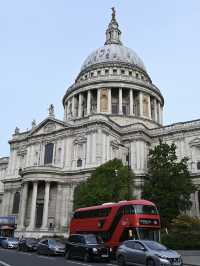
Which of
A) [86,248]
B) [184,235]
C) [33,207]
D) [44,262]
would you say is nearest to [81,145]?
[33,207]

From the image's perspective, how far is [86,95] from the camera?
259ft

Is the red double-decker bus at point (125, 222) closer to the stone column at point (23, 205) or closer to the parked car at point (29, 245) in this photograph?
the parked car at point (29, 245)

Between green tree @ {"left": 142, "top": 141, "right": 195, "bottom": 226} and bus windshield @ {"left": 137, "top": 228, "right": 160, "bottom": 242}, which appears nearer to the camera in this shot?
bus windshield @ {"left": 137, "top": 228, "right": 160, "bottom": 242}

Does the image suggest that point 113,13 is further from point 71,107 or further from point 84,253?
point 84,253

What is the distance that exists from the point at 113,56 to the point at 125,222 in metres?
64.0

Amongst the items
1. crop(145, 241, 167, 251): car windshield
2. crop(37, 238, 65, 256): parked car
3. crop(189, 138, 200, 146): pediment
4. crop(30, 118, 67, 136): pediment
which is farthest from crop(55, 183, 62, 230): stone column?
crop(145, 241, 167, 251): car windshield

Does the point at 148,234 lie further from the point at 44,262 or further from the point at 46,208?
the point at 46,208

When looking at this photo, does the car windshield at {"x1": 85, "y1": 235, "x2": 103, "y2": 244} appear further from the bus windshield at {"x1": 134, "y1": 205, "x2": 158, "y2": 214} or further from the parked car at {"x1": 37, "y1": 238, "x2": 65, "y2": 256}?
the parked car at {"x1": 37, "y1": 238, "x2": 65, "y2": 256}

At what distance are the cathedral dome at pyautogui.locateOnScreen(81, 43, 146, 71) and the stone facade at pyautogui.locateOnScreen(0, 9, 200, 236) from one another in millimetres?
7641

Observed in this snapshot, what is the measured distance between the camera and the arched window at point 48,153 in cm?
6149

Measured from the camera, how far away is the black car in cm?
2460

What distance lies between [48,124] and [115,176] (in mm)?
24487

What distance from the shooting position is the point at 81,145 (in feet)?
194

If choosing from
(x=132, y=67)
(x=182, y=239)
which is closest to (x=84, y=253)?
(x=182, y=239)
